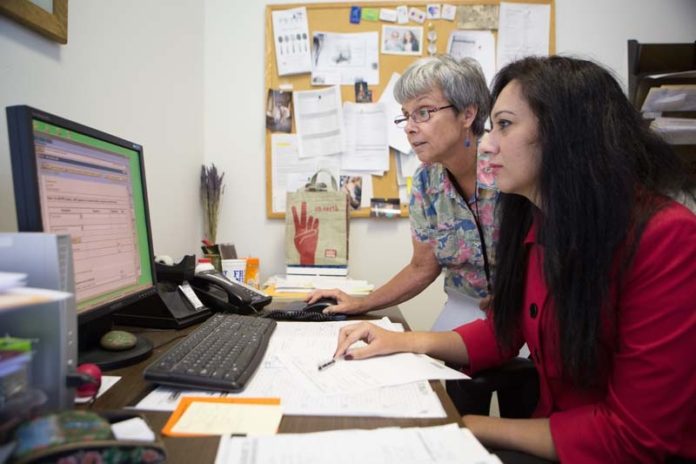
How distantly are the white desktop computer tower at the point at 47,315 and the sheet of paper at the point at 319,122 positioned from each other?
5.12 ft

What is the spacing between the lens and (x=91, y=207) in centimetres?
70

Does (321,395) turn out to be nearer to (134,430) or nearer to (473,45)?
(134,430)

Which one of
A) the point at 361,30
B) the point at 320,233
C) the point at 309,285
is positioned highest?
the point at 361,30

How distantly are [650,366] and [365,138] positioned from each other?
156 cm

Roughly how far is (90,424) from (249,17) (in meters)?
1.99

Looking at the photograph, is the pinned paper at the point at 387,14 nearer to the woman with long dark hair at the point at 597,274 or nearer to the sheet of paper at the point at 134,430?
the woman with long dark hair at the point at 597,274

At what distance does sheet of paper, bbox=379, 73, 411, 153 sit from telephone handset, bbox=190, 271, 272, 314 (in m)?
1.11

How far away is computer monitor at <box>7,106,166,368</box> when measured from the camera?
→ 0.55m

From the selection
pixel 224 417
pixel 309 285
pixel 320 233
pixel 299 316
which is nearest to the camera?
pixel 224 417

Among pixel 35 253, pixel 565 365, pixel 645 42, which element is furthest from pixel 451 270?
pixel 645 42

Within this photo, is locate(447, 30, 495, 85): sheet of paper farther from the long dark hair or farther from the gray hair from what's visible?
the long dark hair

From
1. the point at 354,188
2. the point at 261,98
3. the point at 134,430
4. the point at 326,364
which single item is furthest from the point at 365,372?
the point at 261,98

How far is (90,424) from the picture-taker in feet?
1.31

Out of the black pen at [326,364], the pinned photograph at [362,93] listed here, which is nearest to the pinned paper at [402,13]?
the pinned photograph at [362,93]
